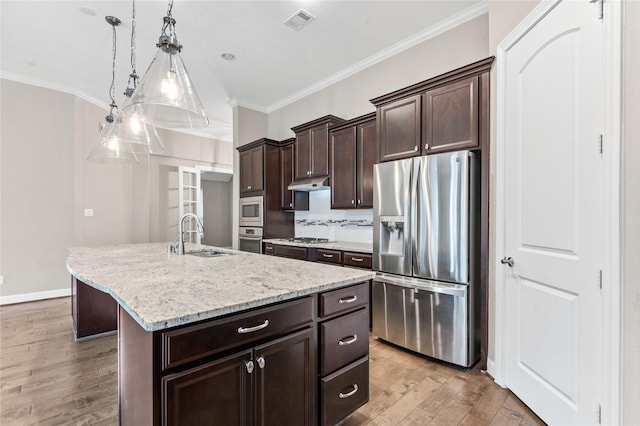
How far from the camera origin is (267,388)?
3.96ft

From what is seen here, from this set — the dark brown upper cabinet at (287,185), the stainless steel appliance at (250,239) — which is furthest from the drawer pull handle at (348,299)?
the stainless steel appliance at (250,239)

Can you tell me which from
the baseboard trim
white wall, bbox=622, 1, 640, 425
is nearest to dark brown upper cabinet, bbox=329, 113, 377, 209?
white wall, bbox=622, 1, 640, 425

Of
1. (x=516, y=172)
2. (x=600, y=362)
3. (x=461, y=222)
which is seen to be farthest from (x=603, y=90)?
(x=600, y=362)

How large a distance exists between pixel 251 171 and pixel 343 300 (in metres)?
3.55

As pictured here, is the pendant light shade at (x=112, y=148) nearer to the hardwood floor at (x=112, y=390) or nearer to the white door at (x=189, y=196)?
the hardwood floor at (x=112, y=390)

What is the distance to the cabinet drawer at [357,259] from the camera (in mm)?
3024

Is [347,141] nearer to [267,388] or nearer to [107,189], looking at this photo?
[267,388]

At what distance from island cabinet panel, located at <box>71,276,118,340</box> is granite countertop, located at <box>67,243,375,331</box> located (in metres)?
0.91

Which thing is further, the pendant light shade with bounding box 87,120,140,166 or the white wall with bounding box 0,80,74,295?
the white wall with bounding box 0,80,74,295

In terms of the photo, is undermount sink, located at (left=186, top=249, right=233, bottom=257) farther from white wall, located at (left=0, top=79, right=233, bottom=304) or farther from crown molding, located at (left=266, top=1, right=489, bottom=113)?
white wall, located at (left=0, top=79, right=233, bottom=304)

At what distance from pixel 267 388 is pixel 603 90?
2.05m

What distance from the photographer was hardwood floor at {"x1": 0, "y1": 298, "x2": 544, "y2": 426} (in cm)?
175

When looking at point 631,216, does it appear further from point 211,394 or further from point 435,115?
point 211,394

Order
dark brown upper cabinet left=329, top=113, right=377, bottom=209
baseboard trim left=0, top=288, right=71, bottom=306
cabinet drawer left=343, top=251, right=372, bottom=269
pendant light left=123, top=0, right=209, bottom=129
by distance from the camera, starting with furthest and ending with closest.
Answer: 1. baseboard trim left=0, top=288, right=71, bottom=306
2. dark brown upper cabinet left=329, top=113, right=377, bottom=209
3. cabinet drawer left=343, top=251, right=372, bottom=269
4. pendant light left=123, top=0, right=209, bottom=129
